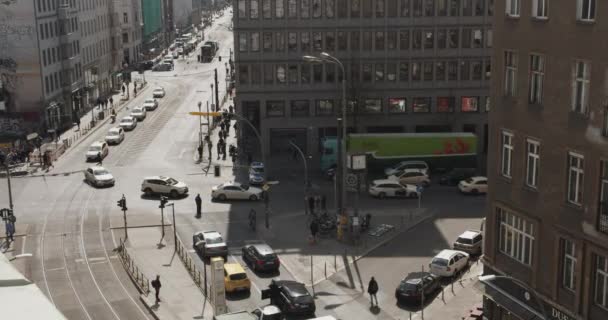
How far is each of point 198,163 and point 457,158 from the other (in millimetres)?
23419

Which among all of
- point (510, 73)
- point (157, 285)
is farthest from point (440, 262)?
point (157, 285)

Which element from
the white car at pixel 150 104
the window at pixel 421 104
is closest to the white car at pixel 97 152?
the white car at pixel 150 104

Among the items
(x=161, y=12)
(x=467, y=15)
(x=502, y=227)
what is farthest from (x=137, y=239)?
(x=161, y=12)

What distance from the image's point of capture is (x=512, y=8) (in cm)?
3064

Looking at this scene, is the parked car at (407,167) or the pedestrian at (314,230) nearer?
the pedestrian at (314,230)

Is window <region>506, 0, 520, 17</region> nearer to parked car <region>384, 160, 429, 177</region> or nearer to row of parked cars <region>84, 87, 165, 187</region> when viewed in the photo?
parked car <region>384, 160, 429, 177</region>

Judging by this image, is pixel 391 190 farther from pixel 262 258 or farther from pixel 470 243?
pixel 262 258

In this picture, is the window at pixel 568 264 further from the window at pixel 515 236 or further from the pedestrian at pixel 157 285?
the pedestrian at pixel 157 285

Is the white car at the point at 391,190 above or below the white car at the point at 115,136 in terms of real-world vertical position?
below

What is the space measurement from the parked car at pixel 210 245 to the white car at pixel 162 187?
1260 centimetres

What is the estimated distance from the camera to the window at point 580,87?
2636cm

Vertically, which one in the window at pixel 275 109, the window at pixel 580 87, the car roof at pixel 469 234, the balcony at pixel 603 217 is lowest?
the car roof at pixel 469 234

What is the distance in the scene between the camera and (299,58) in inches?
2896

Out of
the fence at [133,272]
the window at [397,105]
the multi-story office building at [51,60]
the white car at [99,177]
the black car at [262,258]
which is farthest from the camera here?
the multi-story office building at [51,60]
